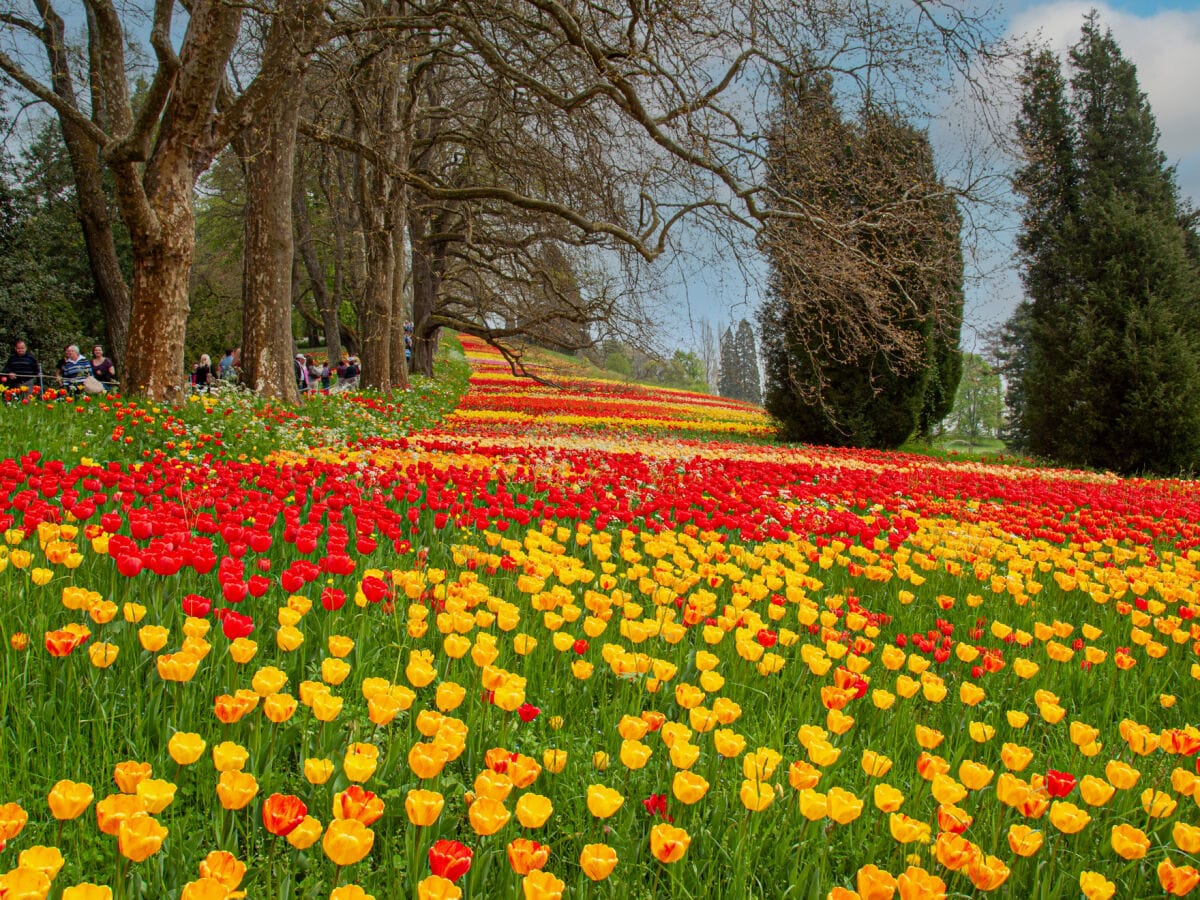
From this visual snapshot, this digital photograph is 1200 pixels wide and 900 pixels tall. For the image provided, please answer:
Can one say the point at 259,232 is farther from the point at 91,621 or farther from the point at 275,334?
the point at 91,621

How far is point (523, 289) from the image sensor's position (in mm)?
18078

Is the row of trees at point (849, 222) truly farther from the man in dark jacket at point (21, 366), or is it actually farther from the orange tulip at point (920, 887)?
the man in dark jacket at point (21, 366)

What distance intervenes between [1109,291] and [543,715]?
17467 mm

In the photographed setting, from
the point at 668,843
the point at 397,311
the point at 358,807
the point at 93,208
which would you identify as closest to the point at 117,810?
the point at 358,807

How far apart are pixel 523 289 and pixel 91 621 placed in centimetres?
1641

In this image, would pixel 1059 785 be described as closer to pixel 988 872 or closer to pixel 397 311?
pixel 988 872

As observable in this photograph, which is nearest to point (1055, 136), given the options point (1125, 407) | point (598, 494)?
point (1125, 407)

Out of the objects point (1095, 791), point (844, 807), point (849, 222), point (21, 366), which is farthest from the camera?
point (21, 366)

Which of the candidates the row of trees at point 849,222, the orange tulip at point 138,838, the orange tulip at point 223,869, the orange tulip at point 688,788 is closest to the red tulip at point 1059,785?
the orange tulip at point 688,788

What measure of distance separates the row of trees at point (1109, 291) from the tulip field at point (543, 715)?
12.1 m

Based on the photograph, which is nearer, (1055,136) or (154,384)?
(154,384)

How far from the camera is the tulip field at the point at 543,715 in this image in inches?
54.3

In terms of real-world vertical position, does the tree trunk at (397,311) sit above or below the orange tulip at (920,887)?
above

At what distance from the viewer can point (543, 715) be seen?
2.21m
